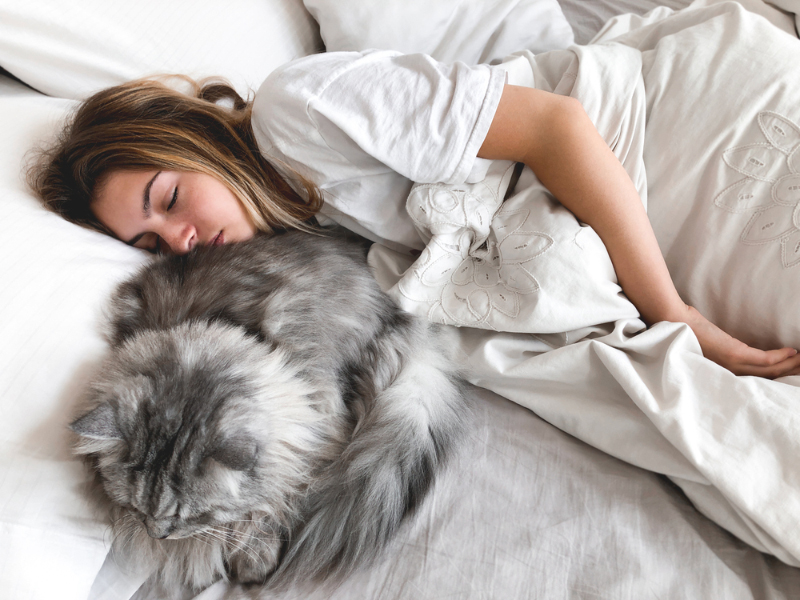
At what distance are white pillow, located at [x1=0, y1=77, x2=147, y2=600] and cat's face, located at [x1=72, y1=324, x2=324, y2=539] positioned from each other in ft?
0.17

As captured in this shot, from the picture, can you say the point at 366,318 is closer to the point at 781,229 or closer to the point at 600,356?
the point at 600,356

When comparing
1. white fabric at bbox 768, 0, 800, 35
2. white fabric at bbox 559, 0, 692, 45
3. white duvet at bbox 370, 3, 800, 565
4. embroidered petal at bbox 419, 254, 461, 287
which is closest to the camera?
white duvet at bbox 370, 3, 800, 565

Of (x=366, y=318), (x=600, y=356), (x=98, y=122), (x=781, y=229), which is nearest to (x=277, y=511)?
(x=366, y=318)

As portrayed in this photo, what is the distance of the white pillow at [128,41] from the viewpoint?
1043 mm

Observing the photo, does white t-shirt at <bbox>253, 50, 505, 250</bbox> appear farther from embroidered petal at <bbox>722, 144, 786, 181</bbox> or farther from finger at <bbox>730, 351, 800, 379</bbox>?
finger at <bbox>730, 351, 800, 379</bbox>

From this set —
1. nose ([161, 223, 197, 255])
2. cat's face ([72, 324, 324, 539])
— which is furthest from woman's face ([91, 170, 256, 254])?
cat's face ([72, 324, 324, 539])

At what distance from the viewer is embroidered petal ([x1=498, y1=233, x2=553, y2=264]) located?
881 mm

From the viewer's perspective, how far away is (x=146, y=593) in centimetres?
77

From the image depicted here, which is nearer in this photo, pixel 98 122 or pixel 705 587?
pixel 705 587

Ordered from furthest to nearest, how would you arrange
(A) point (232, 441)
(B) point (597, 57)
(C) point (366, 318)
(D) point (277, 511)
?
1. (B) point (597, 57)
2. (C) point (366, 318)
3. (D) point (277, 511)
4. (A) point (232, 441)

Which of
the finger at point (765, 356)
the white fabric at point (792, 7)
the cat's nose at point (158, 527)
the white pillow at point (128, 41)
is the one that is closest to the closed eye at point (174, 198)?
the white pillow at point (128, 41)

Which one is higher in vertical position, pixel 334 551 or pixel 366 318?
pixel 366 318

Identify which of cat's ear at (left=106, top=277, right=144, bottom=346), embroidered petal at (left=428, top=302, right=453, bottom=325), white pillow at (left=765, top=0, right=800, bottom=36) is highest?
white pillow at (left=765, top=0, right=800, bottom=36)

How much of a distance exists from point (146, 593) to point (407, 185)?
0.87m
